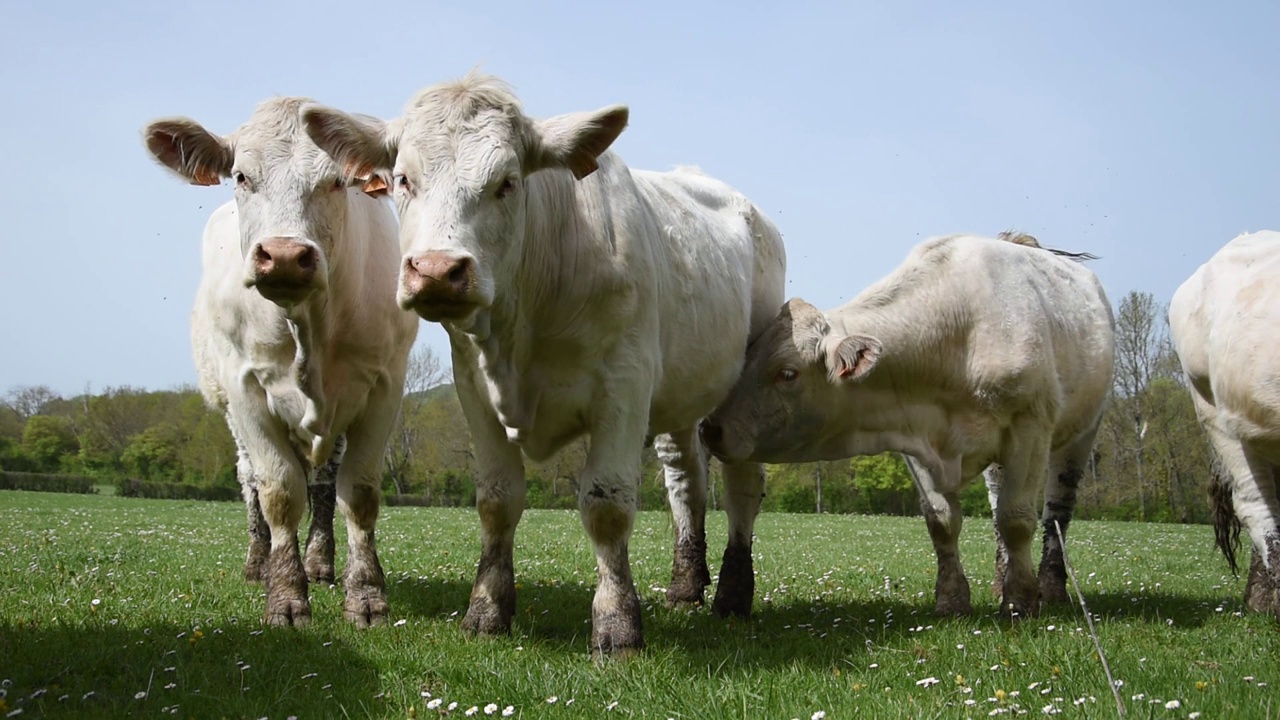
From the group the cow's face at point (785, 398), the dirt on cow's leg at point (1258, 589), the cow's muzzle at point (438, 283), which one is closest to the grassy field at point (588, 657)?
the dirt on cow's leg at point (1258, 589)

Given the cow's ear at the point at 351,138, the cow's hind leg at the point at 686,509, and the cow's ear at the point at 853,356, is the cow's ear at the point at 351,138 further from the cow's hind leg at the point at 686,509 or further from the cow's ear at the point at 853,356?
the cow's hind leg at the point at 686,509

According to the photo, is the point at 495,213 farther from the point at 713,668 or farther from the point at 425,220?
the point at 713,668

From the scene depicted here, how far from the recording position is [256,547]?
9922mm

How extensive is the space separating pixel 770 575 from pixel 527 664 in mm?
6548

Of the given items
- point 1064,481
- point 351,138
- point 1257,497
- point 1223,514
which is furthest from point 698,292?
point 1223,514

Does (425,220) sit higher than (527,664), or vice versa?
(425,220)

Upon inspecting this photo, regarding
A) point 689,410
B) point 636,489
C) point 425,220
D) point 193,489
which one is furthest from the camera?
point 193,489

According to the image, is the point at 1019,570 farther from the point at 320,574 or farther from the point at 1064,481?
the point at 320,574

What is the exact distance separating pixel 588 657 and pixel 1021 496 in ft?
12.8

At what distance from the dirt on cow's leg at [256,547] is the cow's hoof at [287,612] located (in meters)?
2.93

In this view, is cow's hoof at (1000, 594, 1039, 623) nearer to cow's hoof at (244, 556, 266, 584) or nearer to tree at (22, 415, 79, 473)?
cow's hoof at (244, 556, 266, 584)

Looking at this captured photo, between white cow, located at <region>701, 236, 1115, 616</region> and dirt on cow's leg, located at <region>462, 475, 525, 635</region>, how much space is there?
2.23 meters

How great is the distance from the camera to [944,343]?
8.25 metres

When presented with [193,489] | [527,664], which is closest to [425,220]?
[527,664]
